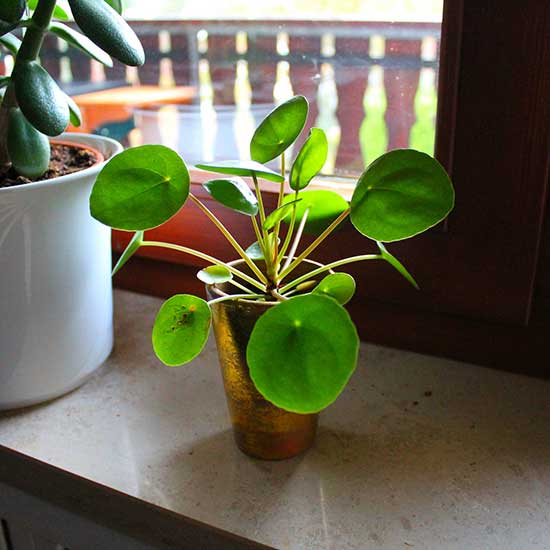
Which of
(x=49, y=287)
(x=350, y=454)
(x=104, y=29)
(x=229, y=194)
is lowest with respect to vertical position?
(x=350, y=454)

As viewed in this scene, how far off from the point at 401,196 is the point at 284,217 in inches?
5.2

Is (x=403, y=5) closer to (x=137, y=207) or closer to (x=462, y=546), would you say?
(x=137, y=207)

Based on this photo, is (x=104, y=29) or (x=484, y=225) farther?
(x=484, y=225)

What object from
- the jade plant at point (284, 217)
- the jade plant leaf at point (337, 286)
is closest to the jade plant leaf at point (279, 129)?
the jade plant at point (284, 217)

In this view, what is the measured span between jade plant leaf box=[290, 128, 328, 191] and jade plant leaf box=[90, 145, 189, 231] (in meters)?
0.10

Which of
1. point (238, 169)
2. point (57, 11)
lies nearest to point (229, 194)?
point (238, 169)

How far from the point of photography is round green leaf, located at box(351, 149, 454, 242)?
1.68 ft

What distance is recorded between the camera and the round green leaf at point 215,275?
572mm

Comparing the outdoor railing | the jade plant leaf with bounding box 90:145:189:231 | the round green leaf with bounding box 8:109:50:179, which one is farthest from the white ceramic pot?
the outdoor railing

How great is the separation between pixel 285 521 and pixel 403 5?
509mm

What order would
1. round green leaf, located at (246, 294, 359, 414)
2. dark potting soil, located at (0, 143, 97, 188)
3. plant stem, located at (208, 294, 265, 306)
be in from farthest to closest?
dark potting soil, located at (0, 143, 97, 188)
plant stem, located at (208, 294, 265, 306)
round green leaf, located at (246, 294, 359, 414)

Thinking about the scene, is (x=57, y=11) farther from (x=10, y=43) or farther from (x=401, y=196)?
(x=401, y=196)

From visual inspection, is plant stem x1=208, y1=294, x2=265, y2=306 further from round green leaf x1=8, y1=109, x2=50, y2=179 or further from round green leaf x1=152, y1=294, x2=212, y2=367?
round green leaf x1=8, y1=109, x2=50, y2=179

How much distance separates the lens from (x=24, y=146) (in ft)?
2.18
